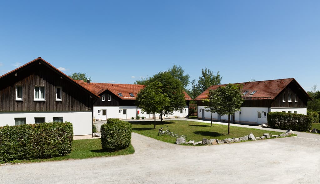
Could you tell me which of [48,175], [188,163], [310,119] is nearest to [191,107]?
[310,119]

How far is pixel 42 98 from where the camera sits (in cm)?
2055

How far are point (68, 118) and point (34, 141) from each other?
330 inches

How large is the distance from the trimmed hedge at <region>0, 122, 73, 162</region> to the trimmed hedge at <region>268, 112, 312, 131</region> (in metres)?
26.2

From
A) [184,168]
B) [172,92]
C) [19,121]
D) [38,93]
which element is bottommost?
[184,168]

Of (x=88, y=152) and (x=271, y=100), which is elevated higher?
(x=271, y=100)

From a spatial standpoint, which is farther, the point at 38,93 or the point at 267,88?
the point at 267,88

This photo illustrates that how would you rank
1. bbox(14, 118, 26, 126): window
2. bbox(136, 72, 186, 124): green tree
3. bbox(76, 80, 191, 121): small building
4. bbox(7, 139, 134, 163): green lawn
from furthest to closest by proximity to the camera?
bbox(76, 80, 191, 121): small building → bbox(136, 72, 186, 124): green tree → bbox(14, 118, 26, 126): window → bbox(7, 139, 134, 163): green lawn

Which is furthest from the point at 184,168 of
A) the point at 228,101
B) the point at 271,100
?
the point at 271,100

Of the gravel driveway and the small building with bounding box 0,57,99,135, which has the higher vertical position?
the small building with bounding box 0,57,99,135

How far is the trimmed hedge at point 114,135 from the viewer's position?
48.0ft

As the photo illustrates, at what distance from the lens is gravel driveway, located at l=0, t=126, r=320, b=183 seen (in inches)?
389

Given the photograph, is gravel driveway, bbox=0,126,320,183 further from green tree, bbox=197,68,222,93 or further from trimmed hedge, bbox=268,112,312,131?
green tree, bbox=197,68,222,93

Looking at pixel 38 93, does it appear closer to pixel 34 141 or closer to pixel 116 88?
pixel 34 141

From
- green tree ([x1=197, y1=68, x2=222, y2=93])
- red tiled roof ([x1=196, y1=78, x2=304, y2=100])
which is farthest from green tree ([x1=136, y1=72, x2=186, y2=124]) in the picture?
green tree ([x1=197, y1=68, x2=222, y2=93])
